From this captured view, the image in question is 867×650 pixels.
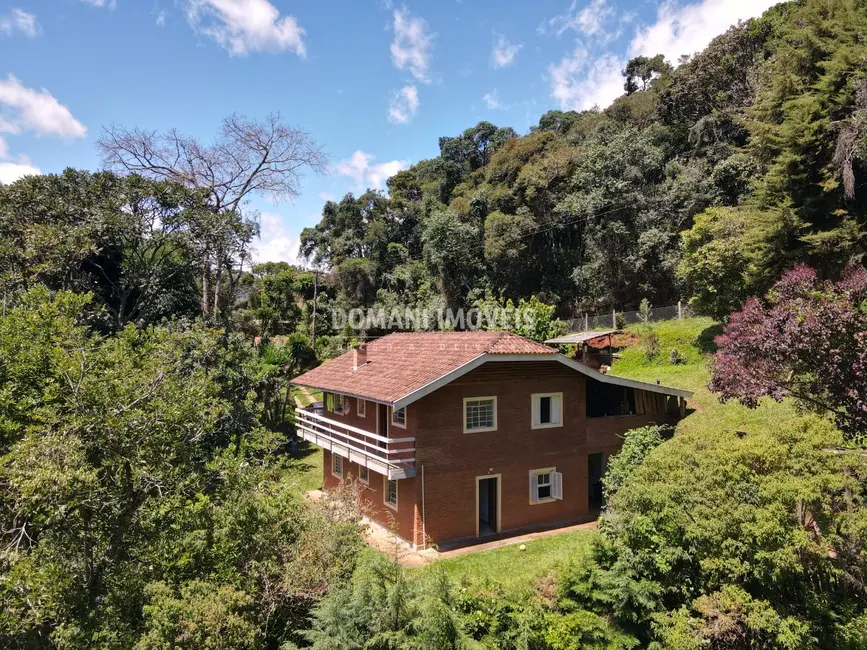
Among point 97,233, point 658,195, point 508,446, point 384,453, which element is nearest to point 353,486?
point 384,453

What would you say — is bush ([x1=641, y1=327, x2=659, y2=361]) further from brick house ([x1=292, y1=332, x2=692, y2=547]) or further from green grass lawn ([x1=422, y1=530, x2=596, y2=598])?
green grass lawn ([x1=422, y1=530, x2=596, y2=598])

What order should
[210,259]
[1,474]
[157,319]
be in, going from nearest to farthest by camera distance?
[1,474] → [210,259] → [157,319]

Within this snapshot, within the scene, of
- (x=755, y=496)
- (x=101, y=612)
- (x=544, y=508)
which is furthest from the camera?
(x=544, y=508)

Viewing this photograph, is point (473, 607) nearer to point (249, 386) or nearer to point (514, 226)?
point (249, 386)

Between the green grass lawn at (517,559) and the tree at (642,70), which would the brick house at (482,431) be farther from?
the tree at (642,70)

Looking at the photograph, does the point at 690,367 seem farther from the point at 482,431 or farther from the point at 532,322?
the point at 482,431

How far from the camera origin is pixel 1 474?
22.1 feet

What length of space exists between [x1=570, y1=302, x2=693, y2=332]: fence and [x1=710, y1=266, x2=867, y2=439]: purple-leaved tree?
19.5 metres

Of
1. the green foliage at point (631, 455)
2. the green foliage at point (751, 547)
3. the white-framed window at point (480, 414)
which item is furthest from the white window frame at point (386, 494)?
the green foliage at point (751, 547)

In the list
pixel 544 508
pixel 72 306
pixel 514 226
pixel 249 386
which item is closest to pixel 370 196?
pixel 514 226

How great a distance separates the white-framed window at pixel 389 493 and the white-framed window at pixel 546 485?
4.55 metres

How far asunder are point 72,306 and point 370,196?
176 ft

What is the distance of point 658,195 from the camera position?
36.6 metres

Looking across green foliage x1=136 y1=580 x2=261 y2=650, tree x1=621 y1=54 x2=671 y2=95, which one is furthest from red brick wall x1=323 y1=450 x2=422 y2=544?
tree x1=621 y1=54 x2=671 y2=95
